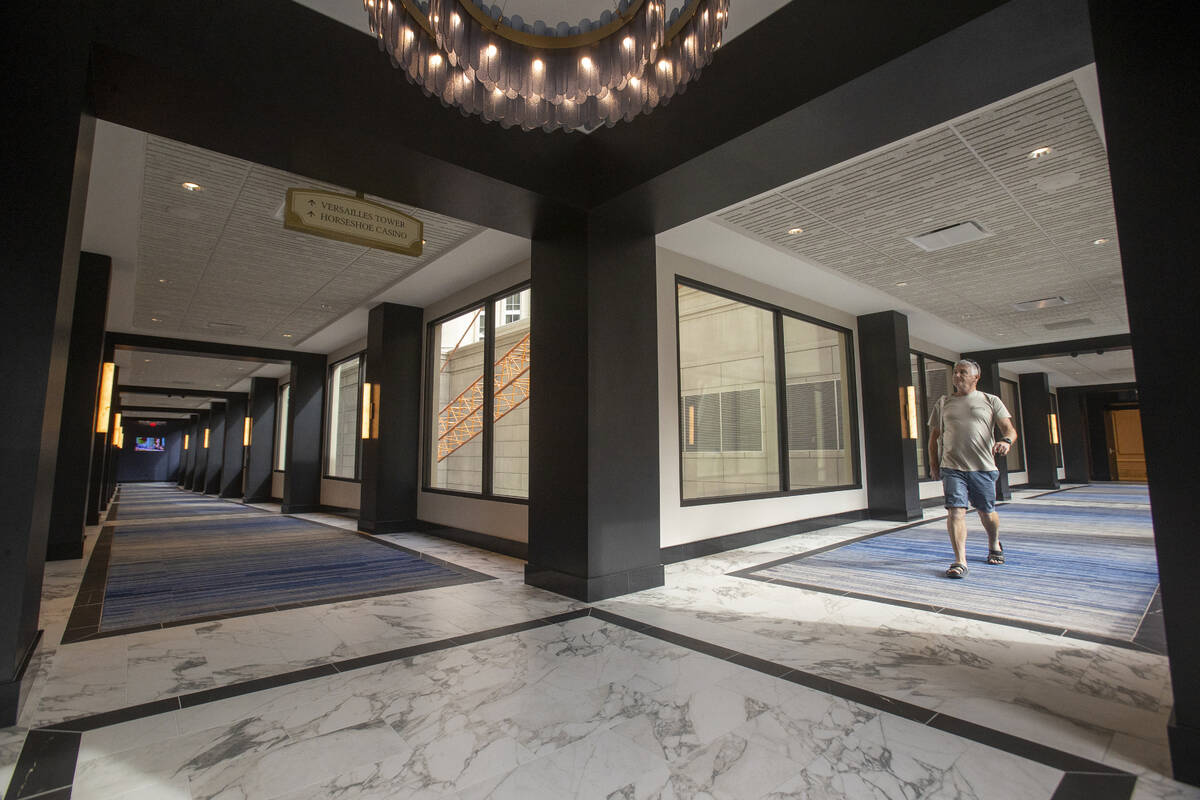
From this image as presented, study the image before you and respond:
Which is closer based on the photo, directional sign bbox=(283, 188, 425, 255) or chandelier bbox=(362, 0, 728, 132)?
chandelier bbox=(362, 0, 728, 132)

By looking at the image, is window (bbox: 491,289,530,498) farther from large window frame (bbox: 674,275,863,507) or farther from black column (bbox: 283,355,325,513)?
black column (bbox: 283,355,325,513)

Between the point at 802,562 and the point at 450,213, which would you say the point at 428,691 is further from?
the point at 802,562

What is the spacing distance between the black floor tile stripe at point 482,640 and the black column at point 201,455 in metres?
20.1

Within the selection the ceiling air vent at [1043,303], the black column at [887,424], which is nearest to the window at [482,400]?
the black column at [887,424]

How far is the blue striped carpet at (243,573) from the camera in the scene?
3.96 metres

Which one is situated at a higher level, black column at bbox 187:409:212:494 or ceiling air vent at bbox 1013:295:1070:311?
ceiling air vent at bbox 1013:295:1070:311

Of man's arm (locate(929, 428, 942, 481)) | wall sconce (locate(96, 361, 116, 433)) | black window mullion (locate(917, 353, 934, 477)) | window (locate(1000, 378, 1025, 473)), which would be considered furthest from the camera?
window (locate(1000, 378, 1025, 473))

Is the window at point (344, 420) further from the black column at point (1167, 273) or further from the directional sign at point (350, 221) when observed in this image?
the black column at point (1167, 273)

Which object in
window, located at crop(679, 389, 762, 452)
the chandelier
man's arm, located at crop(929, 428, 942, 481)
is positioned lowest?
man's arm, located at crop(929, 428, 942, 481)

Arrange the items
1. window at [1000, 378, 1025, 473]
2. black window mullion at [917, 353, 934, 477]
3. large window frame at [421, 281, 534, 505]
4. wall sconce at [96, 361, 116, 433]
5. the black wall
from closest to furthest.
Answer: large window frame at [421, 281, 534, 505], wall sconce at [96, 361, 116, 433], black window mullion at [917, 353, 934, 477], window at [1000, 378, 1025, 473], the black wall

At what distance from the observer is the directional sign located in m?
3.36

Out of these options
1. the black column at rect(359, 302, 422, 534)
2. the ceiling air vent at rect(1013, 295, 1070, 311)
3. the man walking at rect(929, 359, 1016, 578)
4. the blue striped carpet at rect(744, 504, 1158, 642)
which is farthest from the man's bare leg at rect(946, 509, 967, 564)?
the black column at rect(359, 302, 422, 534)

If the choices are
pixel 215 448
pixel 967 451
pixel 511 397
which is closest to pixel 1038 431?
pixel 967 451

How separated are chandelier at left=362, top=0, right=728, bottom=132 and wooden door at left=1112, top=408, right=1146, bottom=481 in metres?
25.2
